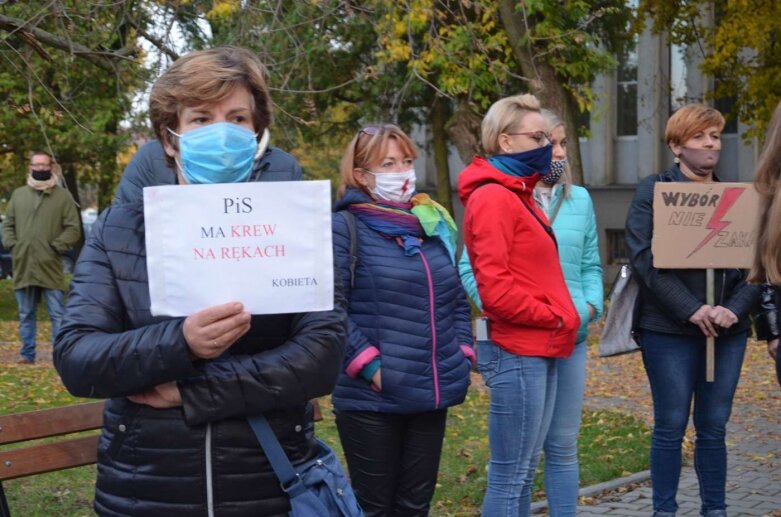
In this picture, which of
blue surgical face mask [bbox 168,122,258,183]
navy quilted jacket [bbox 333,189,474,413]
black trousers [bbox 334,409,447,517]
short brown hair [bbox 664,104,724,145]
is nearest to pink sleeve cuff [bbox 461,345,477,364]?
navy quilted jacket [bbox 333,189,474,413]

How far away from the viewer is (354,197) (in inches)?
206

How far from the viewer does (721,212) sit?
629cm

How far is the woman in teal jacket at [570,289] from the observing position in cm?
578

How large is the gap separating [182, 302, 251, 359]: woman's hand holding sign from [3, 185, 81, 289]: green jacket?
11.3 metres

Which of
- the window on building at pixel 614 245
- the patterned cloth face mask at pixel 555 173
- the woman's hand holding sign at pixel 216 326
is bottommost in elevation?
the window on building at pixel 614 245

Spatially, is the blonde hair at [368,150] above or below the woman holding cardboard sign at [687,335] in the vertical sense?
above

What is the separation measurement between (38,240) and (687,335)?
30.1 feet

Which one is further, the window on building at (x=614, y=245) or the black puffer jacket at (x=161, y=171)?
the window on building at (x=614, y=245)

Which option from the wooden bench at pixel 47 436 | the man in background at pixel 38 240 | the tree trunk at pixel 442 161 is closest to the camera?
the wooden bench at pixel 47 436

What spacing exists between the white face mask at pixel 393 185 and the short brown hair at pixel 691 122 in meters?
1.71

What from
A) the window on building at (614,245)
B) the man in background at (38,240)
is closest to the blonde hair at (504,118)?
the man in background at (38,240)

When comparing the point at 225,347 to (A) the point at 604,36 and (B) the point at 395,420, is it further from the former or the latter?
(A) the point at 604,36

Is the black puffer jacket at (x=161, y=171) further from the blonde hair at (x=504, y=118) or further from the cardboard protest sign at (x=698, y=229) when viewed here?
the cardboard protest sign at (x=698, y=229)

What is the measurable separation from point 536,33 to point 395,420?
12.0m
